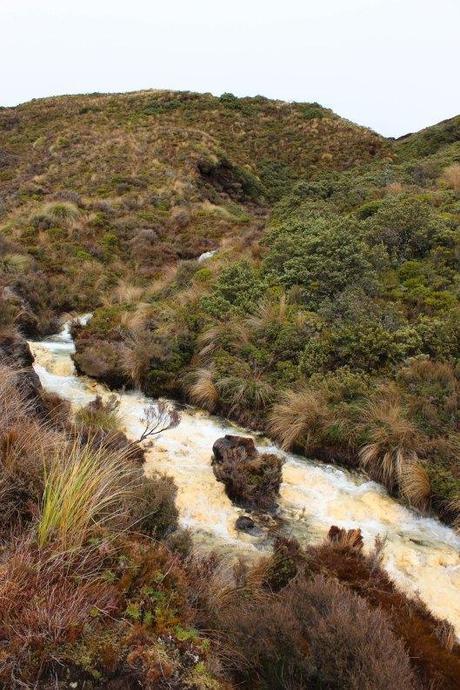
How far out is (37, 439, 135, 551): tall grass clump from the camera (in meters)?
3.10

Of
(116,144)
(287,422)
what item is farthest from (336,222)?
(116,144)

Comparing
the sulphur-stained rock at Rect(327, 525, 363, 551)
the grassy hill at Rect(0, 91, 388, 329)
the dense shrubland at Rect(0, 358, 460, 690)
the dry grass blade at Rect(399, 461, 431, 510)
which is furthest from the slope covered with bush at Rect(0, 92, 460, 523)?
the dense shrubland at Rect(0, 358, 460, 690)

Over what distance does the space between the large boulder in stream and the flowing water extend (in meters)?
0.16

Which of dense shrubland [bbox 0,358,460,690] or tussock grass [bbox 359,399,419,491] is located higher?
dense shrubland [bbox 0,358,460,690]

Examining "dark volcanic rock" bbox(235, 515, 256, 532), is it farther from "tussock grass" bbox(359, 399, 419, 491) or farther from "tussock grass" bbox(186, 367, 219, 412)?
"tussock grass" bbox(186, 367, 219, 412)

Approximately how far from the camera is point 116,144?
2953cm

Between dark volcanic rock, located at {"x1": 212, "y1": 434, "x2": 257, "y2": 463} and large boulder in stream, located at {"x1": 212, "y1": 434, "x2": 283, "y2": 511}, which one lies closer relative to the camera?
large boulder in stream, located at {"x1": 212, "y1": 434, "x2": 283, "y2": 511}

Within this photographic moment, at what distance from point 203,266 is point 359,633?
42.2 ft

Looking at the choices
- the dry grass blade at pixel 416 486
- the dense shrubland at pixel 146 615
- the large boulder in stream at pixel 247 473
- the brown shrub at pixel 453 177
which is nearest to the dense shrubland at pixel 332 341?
the dry grass blade at pixel 416 486

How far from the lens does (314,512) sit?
6359 millimetres

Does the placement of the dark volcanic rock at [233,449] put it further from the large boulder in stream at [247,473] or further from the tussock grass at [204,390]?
the tussock grass at [204,390]

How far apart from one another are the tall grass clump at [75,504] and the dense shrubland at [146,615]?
→ 0.04 feet

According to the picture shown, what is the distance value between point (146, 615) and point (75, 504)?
0.88 metres

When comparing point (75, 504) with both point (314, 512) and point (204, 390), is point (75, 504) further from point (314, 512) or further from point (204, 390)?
point (204, 390)
